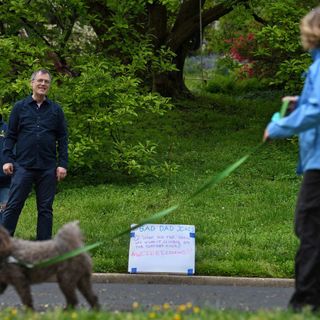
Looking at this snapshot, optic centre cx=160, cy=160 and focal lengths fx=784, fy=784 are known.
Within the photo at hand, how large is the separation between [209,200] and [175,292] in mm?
3559

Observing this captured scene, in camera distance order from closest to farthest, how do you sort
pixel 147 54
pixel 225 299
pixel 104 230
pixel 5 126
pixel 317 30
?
pixel 317 30 < pixel 225 299 < pixel 5 126 < pixel 104 230 < pixel 147 54

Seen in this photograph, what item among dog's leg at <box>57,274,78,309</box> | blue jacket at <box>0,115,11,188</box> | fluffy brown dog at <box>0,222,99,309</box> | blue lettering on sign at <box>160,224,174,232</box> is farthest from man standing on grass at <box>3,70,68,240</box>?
dog's leg at <box>57,274,78,309</box>

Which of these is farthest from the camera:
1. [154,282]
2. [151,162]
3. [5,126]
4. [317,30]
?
[151,162]

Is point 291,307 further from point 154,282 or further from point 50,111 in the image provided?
point 50,111

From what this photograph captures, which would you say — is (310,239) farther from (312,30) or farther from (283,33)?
(283,33)

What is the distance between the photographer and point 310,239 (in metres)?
5.46

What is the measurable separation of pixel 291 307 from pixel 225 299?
196cm

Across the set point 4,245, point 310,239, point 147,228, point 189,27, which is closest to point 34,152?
point 147,228

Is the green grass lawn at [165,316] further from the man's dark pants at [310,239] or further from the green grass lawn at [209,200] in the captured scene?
the green grass lawn at [209,200]

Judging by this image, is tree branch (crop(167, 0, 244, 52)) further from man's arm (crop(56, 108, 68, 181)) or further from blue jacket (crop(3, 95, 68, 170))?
blue jacket (crop(3, 95, 68, 170))

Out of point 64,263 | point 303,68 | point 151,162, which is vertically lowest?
point 64,263

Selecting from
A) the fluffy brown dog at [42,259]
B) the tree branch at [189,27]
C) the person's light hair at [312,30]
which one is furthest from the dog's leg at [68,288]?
the tree branch at [189,27]

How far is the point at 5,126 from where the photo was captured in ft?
30.2

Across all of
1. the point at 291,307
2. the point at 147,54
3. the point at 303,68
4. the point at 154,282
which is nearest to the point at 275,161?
the point at 303,68
